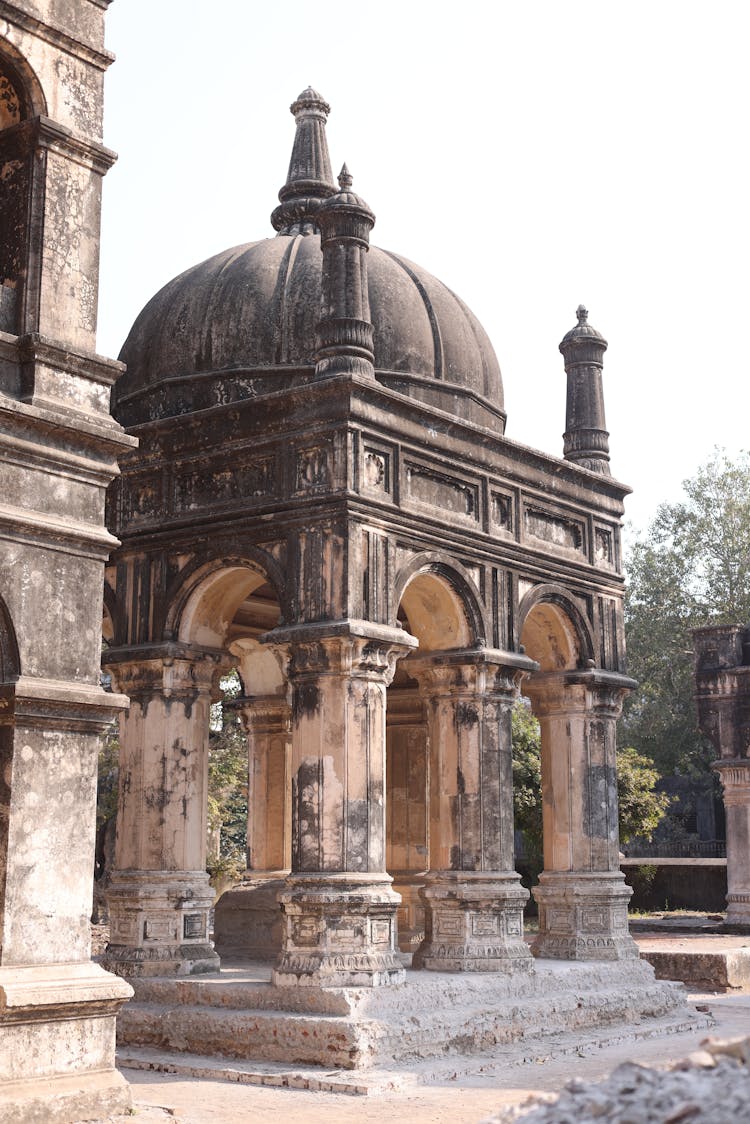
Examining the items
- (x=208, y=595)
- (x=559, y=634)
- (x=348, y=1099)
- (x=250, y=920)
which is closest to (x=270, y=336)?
(x=208, y=595)

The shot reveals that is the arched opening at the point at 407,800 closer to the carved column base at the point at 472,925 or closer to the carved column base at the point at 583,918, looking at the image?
the carved column base at the point at 583,918

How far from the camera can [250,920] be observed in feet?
50.2

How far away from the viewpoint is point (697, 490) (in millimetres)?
39906

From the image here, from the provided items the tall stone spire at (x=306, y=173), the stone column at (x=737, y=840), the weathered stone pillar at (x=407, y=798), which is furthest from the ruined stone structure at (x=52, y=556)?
the stone column at (x=737, y=840)

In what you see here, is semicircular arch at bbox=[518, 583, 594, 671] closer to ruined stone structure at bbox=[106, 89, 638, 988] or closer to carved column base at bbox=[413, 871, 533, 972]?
ruined stone structure at bbox=[106, 89, 638, 988]

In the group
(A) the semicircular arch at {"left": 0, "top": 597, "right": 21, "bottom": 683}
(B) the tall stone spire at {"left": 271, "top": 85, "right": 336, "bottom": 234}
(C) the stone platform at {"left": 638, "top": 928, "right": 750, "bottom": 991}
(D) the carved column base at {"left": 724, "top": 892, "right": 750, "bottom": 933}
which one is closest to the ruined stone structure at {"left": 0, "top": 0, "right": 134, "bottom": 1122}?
(A) the semicircular arch at {"left": 0, "top": 597, "right": 21, "bottom": 683}

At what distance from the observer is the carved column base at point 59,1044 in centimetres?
788

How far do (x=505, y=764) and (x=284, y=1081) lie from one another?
412cm

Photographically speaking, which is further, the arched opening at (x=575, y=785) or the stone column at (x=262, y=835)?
the stone column at (x=262, y=835)

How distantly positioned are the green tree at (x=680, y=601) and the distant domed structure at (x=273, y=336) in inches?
911

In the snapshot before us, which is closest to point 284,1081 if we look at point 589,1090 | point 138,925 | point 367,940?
point 367,940

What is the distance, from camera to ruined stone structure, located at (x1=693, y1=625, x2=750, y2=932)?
72.4 feet

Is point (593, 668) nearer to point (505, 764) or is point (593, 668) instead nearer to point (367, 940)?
point (505, 764)

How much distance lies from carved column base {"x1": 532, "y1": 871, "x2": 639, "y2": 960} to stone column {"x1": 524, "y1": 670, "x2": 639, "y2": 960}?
0.01 metres
